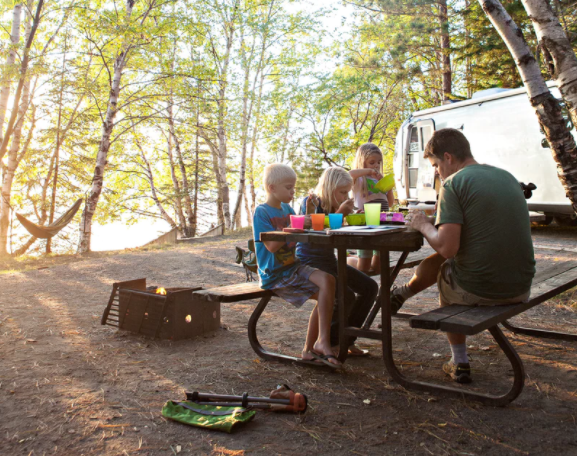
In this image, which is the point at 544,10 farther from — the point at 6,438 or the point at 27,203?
the point at 27,203

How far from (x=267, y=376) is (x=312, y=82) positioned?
1651 cm

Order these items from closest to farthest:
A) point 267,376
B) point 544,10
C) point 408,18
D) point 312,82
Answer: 1. point 267,376
2. point 544,10
3. point 408,18
4. point 312,82

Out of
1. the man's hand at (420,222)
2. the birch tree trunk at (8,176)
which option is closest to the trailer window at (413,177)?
the man's hand at (420,222)

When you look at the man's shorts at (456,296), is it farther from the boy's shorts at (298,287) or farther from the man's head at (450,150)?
the boy's shorts at (298,287)

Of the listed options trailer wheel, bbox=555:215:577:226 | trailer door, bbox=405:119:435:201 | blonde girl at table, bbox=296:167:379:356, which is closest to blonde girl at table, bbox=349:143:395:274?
blonde girl at table, bbox=296:167:379:356

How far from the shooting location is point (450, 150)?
8.93 ft

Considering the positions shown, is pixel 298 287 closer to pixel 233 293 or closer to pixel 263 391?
pixel 233 293

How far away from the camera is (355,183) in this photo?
429cm

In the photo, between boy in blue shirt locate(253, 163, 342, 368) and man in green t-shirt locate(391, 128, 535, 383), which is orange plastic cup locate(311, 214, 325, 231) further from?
man in green t-shirt locate(391, 128, 535, 383)

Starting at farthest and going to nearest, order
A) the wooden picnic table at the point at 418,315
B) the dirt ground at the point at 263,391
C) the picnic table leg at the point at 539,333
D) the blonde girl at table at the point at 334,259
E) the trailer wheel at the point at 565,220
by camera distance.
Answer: the trailer wheel at the point at 565,220 → the picnic table leg at the point at 539,333 → the blonde girl at table at the point at 334,259 → the wooden picnic table at the point at 418,315 → the dirt ground at the point at 263,391

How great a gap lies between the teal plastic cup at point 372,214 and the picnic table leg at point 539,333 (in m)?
1.53

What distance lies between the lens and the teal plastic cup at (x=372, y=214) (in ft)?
9.77

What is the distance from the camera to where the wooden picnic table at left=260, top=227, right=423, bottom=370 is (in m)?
2.56

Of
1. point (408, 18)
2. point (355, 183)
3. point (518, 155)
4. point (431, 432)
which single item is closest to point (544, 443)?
point (431, 432)
